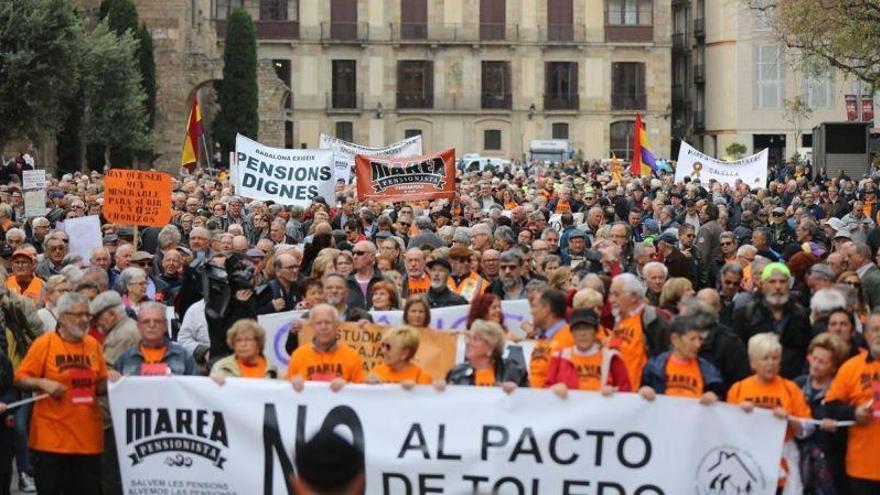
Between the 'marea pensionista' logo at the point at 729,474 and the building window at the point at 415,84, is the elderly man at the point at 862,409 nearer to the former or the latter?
the 'marea pensionista' logo at the point at 729,474

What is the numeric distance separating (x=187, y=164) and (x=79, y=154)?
14549 millimetres

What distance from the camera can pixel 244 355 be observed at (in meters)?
9.97

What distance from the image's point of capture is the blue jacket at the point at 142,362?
10.2 m

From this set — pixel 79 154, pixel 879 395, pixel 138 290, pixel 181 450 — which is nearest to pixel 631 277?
pixel 879 395

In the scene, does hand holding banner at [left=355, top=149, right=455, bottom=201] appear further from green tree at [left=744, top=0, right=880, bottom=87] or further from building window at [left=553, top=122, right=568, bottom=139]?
building window at [left=553, top=122, right=568, bottom=139]

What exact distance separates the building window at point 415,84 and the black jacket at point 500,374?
6641cm

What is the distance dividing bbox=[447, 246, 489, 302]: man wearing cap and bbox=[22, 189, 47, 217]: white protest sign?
8.69 metres

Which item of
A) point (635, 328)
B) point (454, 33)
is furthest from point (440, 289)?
point (454, 33)

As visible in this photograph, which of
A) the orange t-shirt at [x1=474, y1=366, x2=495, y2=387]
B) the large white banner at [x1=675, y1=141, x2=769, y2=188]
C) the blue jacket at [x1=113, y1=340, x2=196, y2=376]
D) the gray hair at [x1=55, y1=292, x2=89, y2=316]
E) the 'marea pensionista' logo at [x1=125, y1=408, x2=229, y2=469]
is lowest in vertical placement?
the 'marea pensionista' logo at [x1=125, y1=408, x2=229, y2=469]

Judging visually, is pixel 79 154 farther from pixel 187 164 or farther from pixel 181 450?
pixel 181 450

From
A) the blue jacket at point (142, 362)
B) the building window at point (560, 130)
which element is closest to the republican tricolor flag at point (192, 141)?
the blue jacket at point (142, 362)

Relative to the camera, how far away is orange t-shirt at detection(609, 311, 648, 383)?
33.8ft

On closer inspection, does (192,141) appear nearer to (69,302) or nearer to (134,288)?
(134,288)

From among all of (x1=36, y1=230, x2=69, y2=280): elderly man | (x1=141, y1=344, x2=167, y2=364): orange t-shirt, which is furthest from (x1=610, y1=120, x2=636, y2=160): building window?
(x1=141, y1=344, x2=167, y2=364): orange t-shirt
